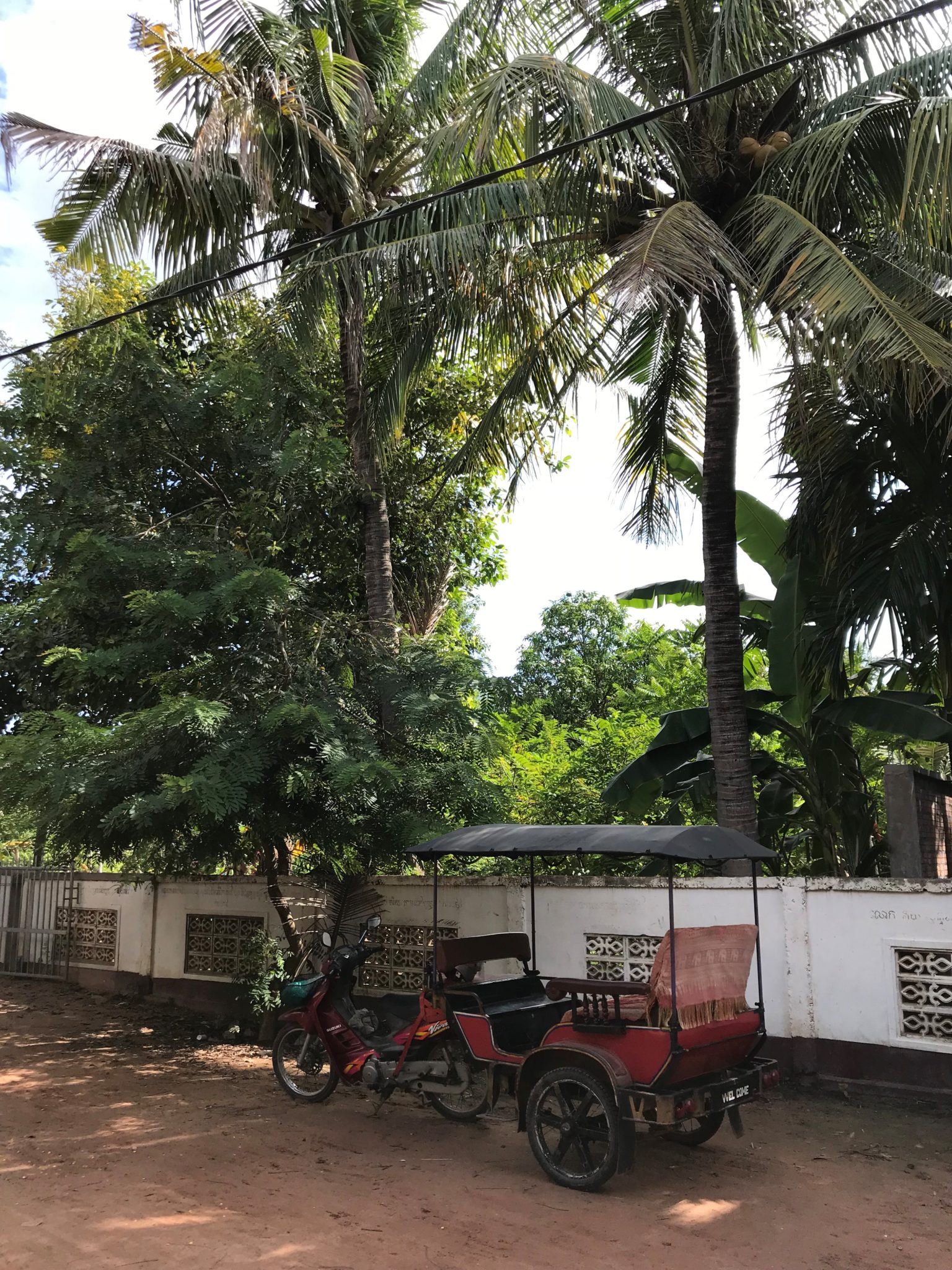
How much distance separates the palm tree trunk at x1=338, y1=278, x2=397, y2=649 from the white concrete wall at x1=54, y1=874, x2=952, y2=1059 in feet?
10.1

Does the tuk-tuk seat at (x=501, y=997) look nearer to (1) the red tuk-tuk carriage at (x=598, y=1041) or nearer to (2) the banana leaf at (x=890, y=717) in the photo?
(1) the red tuk-tuk carriage at (x=598, y=1041)

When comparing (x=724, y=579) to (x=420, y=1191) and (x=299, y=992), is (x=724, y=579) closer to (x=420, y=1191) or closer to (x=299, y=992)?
(x=299, y=992)

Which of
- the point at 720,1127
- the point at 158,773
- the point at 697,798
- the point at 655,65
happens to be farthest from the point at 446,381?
the point at 720,1127

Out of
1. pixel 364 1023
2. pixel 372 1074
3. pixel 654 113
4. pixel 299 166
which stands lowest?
pixel 372 1074

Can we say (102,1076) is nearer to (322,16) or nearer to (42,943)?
(42,943)

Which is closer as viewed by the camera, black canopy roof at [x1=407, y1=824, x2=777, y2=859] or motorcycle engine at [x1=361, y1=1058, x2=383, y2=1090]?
black canopy roof at [x1=407, y1=824, x2=777, y2=859]

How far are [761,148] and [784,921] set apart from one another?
631cm

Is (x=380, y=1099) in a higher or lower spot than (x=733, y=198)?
lower

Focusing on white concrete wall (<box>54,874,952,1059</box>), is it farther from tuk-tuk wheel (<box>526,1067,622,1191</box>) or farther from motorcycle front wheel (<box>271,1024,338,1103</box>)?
tuk-tuk wheel (<box>526,1067,622,1191</box>)

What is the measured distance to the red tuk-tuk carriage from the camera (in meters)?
5.59

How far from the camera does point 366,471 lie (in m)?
11.2

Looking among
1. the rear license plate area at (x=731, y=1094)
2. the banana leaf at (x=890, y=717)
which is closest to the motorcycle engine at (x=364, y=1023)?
the rear license plate area at (x=731, y=1094)

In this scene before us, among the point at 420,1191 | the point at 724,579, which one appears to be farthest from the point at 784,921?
the point at 420,1191

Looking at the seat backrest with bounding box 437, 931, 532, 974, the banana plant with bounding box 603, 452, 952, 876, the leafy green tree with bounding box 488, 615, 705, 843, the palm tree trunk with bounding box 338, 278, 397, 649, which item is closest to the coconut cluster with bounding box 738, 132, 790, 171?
the banana plant with bounding box 603, 452, 952, 876
